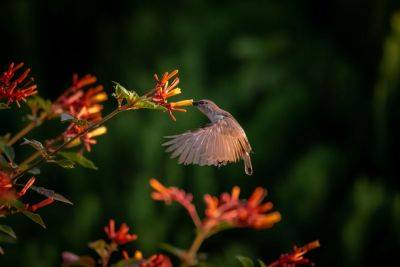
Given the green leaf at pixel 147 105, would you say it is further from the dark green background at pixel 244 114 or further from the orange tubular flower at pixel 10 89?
the dark green background at pixel 244 114

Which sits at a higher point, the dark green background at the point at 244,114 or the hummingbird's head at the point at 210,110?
the hummingbird's head at the point at 210,110

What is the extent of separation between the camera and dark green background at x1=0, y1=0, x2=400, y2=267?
4.40m

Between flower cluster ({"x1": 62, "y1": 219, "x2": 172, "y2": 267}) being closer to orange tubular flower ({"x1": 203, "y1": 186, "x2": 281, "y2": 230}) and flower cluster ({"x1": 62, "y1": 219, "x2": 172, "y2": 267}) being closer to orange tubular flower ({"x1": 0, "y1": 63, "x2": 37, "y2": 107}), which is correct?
orange tubular flower ({"x1": 203, "y1": 186, "x2": 281, "y2": 230})

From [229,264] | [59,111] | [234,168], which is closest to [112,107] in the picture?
[234,168]

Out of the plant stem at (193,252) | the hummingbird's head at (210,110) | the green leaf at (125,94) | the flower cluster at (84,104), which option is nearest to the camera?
the plant stem at (193,252)

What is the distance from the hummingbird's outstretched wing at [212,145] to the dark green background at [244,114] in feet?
5.89

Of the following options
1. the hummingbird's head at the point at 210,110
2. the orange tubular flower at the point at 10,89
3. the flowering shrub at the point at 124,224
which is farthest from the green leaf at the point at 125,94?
the hummingbird's head at the point at 210,110

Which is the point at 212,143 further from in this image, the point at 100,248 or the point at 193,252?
the point at 193,252

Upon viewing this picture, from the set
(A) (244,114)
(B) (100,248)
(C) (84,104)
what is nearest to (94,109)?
(C) (84,104)

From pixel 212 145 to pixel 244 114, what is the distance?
3626 millimetres

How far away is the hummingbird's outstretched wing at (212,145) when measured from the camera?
1688mm

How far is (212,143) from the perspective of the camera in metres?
1.84

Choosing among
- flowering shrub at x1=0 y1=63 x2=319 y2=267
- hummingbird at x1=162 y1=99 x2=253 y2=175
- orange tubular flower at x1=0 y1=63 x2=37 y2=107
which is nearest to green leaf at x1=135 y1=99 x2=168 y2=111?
flowering shrub at x1=0 y1=63 x2=319 y2=267

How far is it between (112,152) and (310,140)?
1.55 metres
